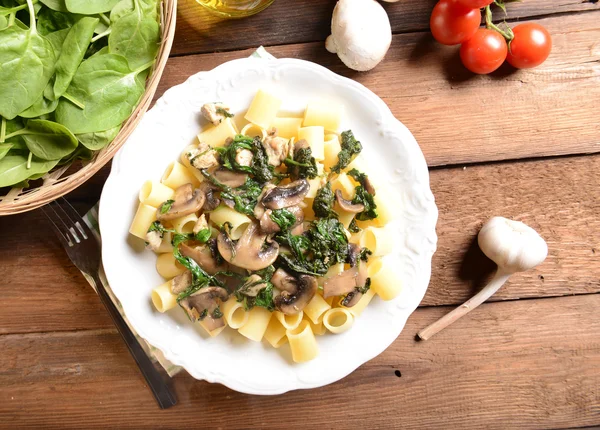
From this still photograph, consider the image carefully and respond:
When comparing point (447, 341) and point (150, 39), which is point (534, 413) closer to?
point (447, 341)

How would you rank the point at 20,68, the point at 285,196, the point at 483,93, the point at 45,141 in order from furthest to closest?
the point at 483,93 < the point at 285,196 < the point at 45,141 < the point at 20,68

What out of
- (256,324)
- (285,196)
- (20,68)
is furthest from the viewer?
(256,324)

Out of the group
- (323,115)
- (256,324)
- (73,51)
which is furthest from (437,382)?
(73,51)

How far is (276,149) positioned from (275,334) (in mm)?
857

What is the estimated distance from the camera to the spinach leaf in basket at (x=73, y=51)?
2029 mm

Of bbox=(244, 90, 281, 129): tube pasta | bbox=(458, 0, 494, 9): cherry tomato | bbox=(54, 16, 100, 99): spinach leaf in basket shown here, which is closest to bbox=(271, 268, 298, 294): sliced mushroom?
bbox=(244, 90, 281, 129): tube pasta

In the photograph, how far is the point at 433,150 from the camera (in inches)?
103

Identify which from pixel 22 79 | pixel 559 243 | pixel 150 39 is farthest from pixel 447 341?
pixel 22 79

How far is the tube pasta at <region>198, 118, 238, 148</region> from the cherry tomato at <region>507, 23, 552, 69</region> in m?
1.44

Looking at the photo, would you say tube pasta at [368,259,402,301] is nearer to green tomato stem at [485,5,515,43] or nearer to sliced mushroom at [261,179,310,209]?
sliced mushroom at [261,179,310,209]

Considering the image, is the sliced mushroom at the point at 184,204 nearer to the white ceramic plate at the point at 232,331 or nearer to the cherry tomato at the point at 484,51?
the white ceramic plate at the point at 232,331

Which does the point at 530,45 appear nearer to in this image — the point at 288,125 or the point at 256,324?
the point at 288,125

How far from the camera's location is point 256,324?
2.31 metres

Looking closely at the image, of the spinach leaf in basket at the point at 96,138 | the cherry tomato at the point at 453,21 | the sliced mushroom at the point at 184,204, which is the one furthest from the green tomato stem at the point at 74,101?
the cherry tomato at the point at 453,21
